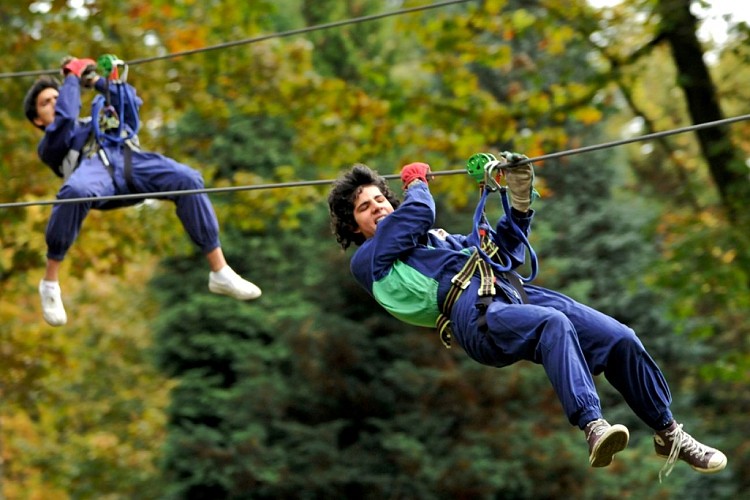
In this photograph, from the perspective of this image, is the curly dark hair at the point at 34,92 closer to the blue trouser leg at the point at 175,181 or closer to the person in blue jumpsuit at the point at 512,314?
the blue trouser leg at the point at 175,181

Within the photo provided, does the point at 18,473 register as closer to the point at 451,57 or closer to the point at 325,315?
the point at 325,315

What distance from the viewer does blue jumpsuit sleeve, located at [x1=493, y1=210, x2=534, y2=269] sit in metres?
5.32

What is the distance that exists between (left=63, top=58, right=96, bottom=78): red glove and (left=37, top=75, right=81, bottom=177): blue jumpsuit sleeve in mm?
41

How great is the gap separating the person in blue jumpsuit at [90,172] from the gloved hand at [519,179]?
A: 7.77 feet

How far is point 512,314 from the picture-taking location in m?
5.13

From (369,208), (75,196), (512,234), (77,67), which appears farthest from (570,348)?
(77,67)

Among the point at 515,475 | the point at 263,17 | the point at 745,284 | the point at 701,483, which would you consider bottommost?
the point at 701,483

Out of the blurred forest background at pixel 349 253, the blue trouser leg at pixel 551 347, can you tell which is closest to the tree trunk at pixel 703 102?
the blurred forest background at pixel 349 253

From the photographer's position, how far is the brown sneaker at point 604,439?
4.73 m

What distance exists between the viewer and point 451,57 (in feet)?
40.0

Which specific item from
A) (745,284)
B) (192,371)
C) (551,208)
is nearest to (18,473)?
(192,371)

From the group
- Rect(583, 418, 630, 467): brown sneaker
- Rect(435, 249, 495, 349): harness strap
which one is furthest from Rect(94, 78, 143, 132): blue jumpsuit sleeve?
Rect(583, 418, 630, 467): brown sneaker

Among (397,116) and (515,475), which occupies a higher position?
(397,116)

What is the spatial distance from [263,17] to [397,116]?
6.61ft
